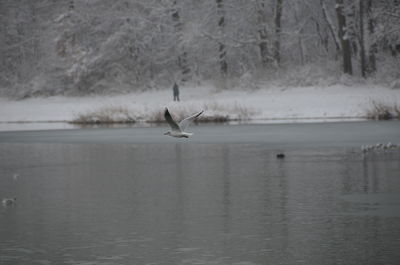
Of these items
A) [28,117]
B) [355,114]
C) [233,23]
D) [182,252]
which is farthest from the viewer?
[233,23]

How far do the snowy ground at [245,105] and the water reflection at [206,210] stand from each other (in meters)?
18.0

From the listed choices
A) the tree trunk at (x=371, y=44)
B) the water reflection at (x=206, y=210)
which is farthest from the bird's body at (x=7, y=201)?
the tree trunk at (x=371, y=44)

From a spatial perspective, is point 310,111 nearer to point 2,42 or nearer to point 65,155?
point 65,155

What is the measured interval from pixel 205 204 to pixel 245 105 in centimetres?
2963

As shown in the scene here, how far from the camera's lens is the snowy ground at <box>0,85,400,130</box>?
134 ft

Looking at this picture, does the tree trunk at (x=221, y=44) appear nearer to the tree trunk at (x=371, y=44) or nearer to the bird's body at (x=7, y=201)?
the tree trunk at (x=371, y=44)

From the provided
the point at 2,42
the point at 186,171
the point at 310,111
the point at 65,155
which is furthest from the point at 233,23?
the point at 186,171

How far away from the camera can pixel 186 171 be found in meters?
19.5

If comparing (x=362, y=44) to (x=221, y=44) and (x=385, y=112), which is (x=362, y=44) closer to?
(x=221, y=44)

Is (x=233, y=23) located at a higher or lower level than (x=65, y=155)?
higher

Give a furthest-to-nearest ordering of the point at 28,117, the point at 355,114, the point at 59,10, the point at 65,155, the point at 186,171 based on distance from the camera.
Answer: the point at 59,10 < the point at 28,117 < the point at 355,114 < the point at 65,155 < the point at 186,171

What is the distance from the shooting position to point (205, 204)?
47.3ft

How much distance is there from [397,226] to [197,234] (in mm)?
3135

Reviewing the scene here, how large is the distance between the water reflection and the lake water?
21mm
